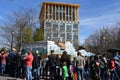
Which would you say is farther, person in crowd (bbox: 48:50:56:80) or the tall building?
the tall building

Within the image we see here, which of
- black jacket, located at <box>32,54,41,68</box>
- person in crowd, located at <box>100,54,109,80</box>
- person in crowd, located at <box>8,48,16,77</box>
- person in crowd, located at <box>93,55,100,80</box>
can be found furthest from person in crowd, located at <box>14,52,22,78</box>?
person in crowd, located at <box>100,54,109,80</box>

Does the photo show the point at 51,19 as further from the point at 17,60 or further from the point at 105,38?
the point at 17,60

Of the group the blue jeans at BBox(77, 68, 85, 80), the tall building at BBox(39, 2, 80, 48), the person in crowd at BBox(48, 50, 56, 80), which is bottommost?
the blue jeans at BBox(77, 68, 85, 80)

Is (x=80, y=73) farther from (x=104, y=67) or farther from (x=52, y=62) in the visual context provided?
(x=104, y=67)

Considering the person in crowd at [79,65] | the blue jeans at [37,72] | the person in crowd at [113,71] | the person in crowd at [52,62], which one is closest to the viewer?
the person in crowd at [79,65]

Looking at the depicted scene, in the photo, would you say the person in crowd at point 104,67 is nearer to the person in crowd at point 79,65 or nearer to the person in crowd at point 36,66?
the person in crowd at point 79,65

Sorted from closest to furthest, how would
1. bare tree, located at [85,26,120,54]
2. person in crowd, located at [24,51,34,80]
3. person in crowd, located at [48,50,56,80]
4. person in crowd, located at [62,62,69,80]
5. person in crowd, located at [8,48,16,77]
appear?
1. person in crowd, located at [24,51,34,80]
2. person in crowd, located at [62,62,69,80]
3. person in crowd, located at [48,50,56,80]
4. person in crowd, located at [8,48,16,77]
5. bare tree, located at [85,26,120,54]

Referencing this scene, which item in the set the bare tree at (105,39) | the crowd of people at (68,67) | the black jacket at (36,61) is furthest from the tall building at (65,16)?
the black jacket at (36,61)

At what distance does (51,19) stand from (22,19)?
69223mm

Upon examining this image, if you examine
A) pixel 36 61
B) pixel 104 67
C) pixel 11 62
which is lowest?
pixel 104 67

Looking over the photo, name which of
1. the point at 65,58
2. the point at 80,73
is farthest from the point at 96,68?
the point at 65,58

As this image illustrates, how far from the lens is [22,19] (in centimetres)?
5300

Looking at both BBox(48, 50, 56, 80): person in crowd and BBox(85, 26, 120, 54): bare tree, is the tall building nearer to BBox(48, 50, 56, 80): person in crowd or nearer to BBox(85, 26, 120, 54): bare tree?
BBox(85, 26, 120, 54): bare tree

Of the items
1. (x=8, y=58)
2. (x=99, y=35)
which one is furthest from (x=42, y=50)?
(x=99, y=35)
